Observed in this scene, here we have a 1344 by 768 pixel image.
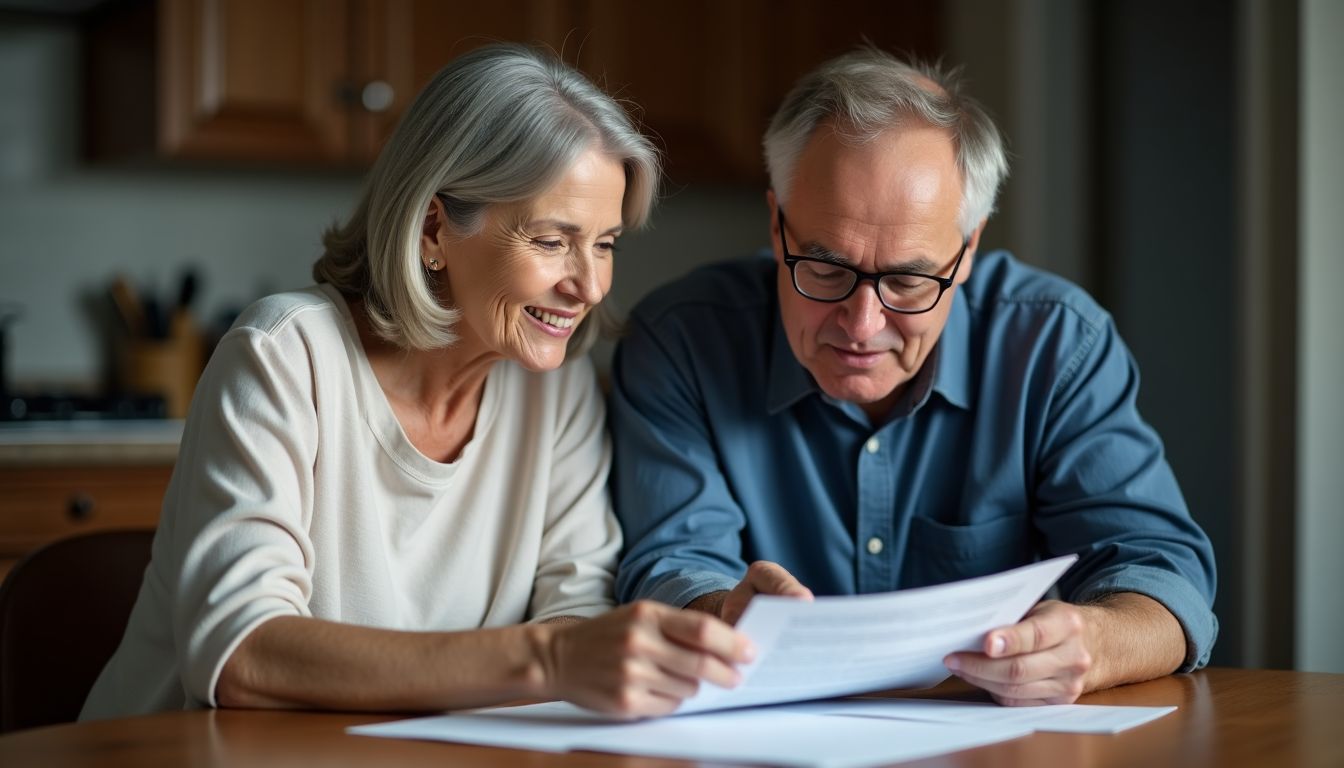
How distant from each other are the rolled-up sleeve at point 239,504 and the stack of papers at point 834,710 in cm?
19

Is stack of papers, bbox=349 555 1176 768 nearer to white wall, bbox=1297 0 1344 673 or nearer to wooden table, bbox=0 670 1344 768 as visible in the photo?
wooden table, bbox=0 670 1344 768

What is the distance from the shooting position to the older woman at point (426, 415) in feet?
4.21

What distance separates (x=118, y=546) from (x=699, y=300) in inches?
29.3

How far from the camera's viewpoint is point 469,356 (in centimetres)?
157

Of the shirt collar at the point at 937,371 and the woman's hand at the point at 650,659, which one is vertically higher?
the shirt collar at the point at 937,371

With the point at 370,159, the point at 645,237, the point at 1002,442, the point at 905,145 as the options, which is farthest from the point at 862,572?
the point at 645,237

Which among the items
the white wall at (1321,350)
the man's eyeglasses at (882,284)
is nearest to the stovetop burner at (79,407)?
the man's eyeglasses at (882,284)

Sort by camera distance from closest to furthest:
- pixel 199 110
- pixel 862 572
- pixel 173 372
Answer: pixel 862 572 → pixel 199 110 → pixel 173 372

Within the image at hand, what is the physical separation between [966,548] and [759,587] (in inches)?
18.8

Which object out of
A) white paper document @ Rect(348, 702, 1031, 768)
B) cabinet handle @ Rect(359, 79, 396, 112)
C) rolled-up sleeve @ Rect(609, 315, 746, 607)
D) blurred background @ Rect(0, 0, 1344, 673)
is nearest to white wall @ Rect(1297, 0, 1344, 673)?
blurred background @ Rect(0, 0, 1344, 673)

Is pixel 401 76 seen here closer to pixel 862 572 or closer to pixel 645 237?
pixel 645 237

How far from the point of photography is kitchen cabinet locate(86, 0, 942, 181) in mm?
2912

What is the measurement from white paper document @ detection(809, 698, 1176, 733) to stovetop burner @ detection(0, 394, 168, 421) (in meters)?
2.05

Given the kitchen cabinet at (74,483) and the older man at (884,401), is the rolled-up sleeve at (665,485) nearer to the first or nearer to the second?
the older man at (884,401)
